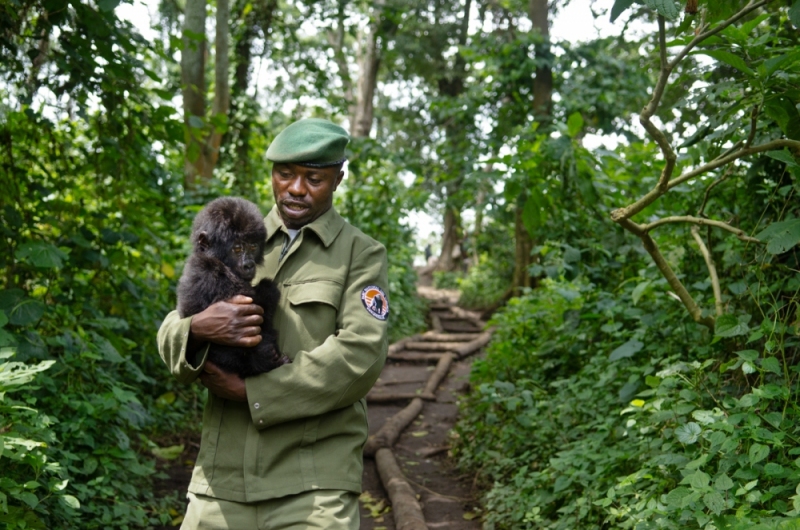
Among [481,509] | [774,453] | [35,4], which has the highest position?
[35,4]

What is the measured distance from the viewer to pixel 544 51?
1212 cm

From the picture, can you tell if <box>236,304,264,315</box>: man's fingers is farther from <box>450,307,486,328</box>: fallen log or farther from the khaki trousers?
<box>450,307,486,328</box>: fallen log

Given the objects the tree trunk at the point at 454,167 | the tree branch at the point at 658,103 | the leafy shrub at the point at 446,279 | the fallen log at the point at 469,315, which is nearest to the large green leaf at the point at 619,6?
the tree branch at the point at 658,103

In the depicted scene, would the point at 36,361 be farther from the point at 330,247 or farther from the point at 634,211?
the point at 634,211

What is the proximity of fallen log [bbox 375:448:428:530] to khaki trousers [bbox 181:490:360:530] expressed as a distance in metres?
2.42

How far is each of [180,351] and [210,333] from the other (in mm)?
131

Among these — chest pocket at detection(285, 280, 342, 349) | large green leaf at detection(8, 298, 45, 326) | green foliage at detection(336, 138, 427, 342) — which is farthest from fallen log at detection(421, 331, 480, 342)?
chest pocket at detection(285, 280, 342, 349)

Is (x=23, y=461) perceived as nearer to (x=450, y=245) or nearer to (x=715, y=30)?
(x=715, y=30)

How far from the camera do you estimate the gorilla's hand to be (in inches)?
96.4

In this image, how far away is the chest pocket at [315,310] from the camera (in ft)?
8.59

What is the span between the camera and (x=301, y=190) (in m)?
2.71

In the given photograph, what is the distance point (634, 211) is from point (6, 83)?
4224mm

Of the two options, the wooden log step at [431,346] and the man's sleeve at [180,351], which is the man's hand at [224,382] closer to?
the man's sleeve at [180,351]

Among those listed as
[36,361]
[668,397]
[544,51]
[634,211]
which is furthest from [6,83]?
[544,51]
